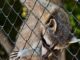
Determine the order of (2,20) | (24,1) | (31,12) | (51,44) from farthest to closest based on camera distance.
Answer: (2,20) < (24,1) < (31,12) < (51,44)

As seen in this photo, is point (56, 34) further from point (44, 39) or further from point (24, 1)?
point (24, 1)

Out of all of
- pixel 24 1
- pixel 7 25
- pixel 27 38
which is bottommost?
pixel 7 25

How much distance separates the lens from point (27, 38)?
7.06 ft

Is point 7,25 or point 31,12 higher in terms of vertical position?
point 31,12

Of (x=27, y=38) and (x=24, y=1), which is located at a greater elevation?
(x=24, y=1)

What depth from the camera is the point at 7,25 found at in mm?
2943

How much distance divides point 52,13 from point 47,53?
7.7 inches

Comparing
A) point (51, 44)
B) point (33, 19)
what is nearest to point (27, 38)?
point (33, 19)

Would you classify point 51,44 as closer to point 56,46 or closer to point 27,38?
point 56,46

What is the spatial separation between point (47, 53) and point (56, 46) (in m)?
0.06

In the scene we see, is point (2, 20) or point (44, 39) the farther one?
point (2, 20)

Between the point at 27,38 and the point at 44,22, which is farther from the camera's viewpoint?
the point at 27,38

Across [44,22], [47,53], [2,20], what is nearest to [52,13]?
[44,22]

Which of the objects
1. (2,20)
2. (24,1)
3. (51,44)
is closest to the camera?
(51,44)
